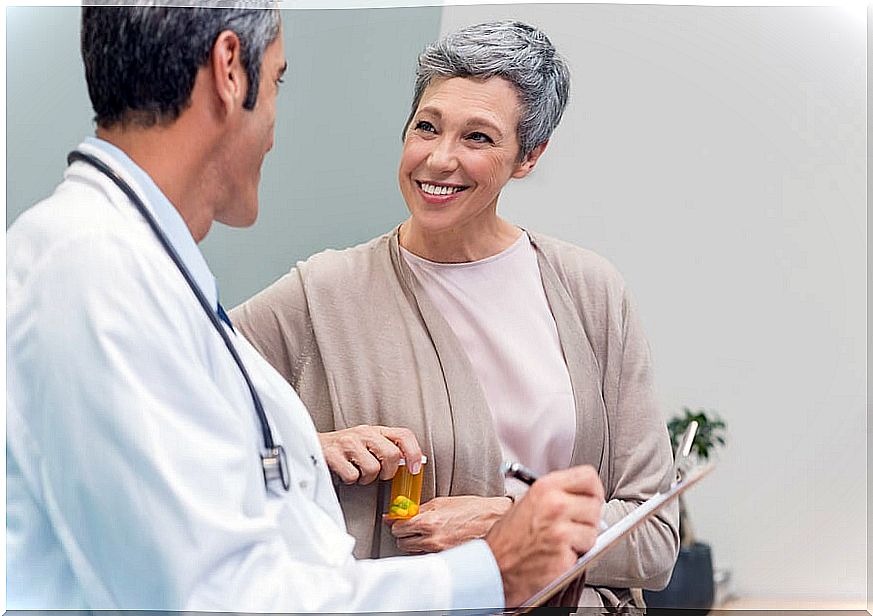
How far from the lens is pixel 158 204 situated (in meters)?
1.25

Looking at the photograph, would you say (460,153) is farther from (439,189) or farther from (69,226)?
(69,226)

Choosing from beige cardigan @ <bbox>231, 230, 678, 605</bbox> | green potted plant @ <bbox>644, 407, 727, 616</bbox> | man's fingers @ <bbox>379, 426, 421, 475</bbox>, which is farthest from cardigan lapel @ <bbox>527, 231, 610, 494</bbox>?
man's fingers @ <bbox>379, 426, 421, 475</bbox>

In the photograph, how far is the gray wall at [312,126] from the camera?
5.04 ft

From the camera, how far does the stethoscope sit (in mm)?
1220

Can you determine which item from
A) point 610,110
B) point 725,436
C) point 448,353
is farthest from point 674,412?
point 610,110

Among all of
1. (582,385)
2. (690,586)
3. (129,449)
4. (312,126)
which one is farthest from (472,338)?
(129,449)

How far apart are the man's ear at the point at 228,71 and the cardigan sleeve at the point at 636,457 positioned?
628mm

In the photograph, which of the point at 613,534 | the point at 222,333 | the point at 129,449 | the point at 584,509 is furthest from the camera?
the point at 613,534

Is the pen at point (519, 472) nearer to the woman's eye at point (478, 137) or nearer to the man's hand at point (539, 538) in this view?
the man's hand at point (539, 538)

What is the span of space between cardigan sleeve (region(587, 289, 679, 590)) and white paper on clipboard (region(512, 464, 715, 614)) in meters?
0.02

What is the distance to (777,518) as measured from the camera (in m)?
1.61

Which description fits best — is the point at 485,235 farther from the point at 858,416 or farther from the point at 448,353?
the point at 858,416

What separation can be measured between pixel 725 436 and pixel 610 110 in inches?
20.0

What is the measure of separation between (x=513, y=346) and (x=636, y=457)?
24 cm
